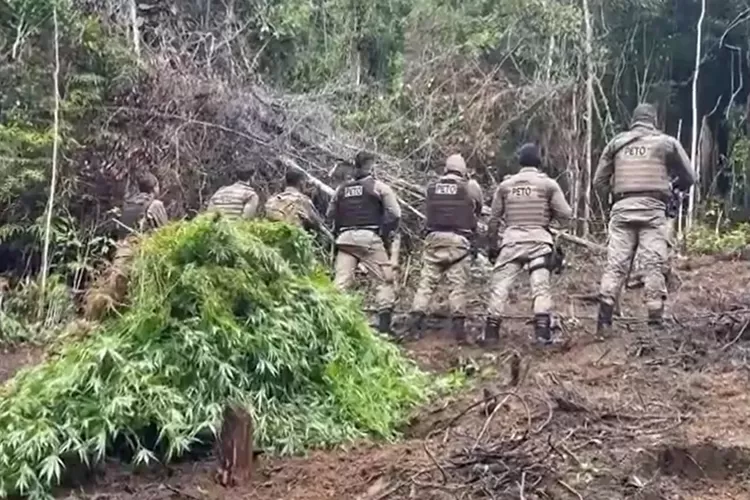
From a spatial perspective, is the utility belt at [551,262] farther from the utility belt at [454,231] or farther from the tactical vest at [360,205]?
the tactical vest at [360,205]

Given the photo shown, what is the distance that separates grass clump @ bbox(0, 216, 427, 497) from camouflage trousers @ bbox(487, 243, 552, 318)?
202cm

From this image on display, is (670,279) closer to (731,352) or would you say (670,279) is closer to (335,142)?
(731,352)

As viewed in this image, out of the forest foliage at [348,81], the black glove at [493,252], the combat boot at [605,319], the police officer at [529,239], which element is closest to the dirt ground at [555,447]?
the combat boot at [605,319]

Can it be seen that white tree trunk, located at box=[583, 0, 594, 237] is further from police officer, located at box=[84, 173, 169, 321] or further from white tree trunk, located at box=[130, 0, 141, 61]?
police officer, located at box=[84, 173, 169, 321]

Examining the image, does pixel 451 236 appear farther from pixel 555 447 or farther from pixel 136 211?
pixel 555 447

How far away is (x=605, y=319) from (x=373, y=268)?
2.13 meters

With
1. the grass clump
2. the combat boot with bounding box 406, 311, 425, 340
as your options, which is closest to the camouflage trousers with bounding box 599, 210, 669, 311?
the combat boot with bounding box 406, 311, 425, 340

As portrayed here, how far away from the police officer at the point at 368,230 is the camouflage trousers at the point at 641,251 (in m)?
1.96

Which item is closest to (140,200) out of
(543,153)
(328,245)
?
(328,245)

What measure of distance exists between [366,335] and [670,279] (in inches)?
204

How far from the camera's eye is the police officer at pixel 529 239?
8305 mm

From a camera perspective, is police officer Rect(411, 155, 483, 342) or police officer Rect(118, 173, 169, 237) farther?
police officer Rect(118, 173, 169, 237)

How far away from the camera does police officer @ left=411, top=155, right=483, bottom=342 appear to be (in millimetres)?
8969

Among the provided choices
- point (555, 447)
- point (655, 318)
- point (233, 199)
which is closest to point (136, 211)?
point (233, 199)
